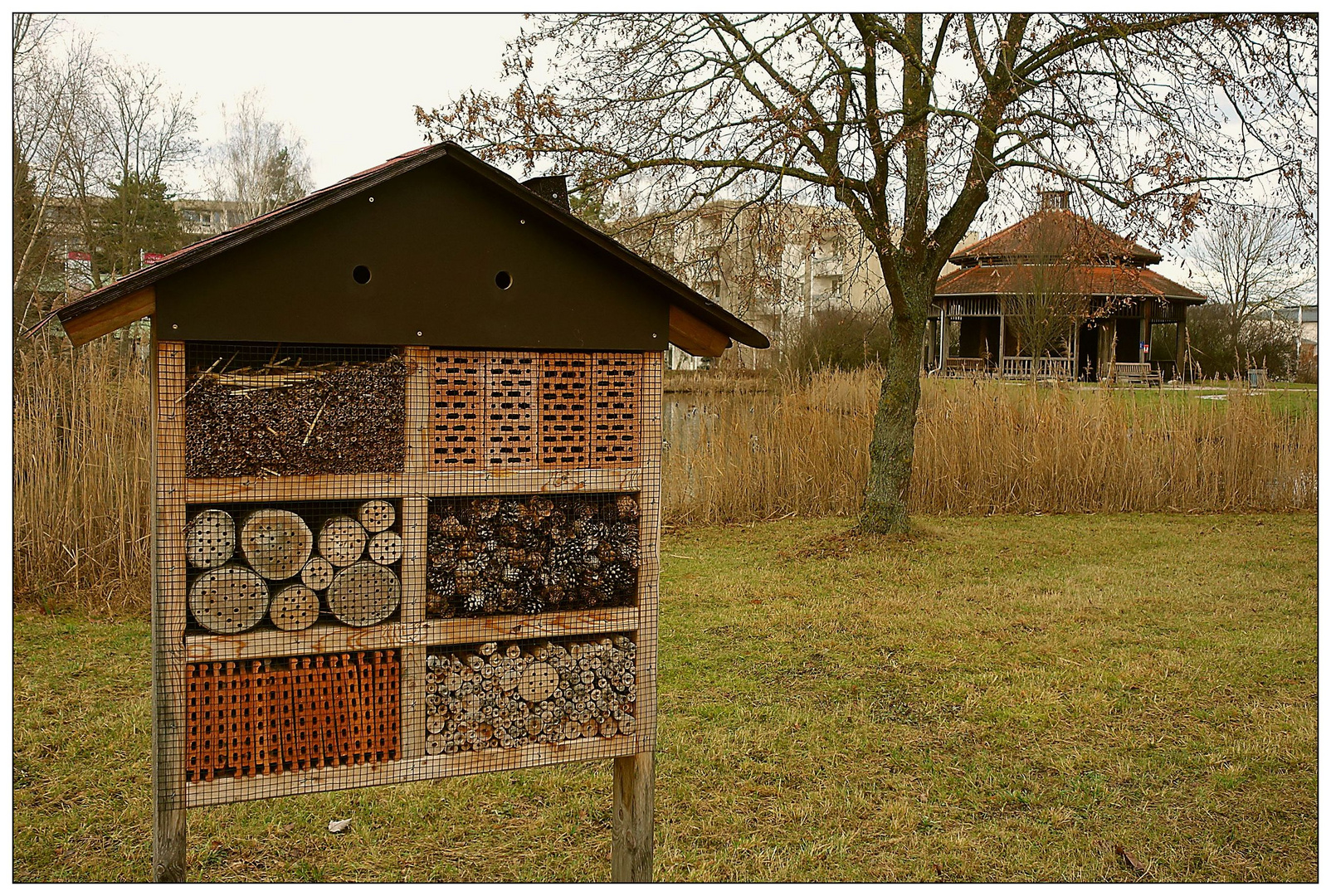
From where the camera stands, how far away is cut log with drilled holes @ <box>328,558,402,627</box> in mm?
2703

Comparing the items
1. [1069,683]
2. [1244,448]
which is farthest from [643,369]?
[1244,448]

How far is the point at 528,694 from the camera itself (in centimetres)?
291

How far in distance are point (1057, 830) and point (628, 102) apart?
6.29 meters

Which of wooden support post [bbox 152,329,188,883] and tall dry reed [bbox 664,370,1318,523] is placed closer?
wooden support post [bbox 152,329,188,883]

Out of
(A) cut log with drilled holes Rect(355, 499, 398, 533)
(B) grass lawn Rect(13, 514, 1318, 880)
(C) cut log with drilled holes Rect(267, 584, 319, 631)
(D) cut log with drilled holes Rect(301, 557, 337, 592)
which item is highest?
(A) cut log with drilled holes Rect(355, 499, 398, 533)

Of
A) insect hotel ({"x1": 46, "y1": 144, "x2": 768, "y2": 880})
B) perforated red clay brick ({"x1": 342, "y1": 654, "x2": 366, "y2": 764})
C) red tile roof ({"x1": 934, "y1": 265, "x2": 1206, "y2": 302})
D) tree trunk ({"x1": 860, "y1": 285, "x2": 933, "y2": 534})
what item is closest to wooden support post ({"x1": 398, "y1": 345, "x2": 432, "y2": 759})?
insect hotel ({"x1": 46, "y1": 144, "x2": 768, "y2": 880})

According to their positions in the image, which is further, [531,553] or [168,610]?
[531,553]

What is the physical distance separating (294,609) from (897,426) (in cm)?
655

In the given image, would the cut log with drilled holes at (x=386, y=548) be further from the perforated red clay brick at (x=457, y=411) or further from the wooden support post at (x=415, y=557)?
the perforated red clay brick at (x=457, y=411)

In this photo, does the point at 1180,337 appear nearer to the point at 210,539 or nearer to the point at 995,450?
the point at 995,450

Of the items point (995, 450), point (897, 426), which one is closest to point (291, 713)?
point (897, 426)

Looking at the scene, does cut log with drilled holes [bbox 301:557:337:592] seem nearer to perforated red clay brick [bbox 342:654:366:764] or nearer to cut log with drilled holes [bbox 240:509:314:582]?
cut log with drilled holes [bbox 240:509:314:582]

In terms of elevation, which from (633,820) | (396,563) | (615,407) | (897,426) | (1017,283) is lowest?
(633,820)

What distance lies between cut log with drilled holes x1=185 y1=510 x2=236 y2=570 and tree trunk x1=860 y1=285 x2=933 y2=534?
254 inches
